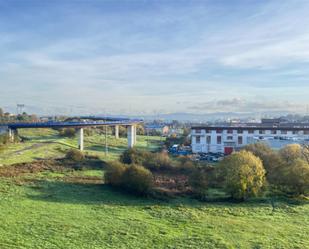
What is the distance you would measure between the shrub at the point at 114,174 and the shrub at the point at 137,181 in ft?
2.31

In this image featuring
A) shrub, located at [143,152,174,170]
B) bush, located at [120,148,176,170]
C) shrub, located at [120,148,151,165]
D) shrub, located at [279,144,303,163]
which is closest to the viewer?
shrub, located at [279,144,303,163]

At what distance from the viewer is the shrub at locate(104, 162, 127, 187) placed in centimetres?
4250

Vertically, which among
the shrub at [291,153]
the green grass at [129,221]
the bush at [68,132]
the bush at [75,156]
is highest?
the bush at [68,132]

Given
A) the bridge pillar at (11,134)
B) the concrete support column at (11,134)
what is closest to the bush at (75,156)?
the bridge pillar at (11,134)

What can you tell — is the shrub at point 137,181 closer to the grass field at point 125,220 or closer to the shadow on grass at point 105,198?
the shadow on grass at point 105,198

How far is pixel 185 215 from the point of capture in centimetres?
3297

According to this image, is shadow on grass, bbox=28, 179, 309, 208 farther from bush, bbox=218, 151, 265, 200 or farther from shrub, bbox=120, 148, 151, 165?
shrub, bbox=120, 148, 151, 165

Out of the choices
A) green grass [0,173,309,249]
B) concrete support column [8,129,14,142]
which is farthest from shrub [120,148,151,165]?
concrete support column [8,129,14,142]

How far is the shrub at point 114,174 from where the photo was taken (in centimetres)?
4250

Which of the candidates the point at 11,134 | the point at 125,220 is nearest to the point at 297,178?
the point at 125,220

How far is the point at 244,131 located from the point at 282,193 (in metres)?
49.9

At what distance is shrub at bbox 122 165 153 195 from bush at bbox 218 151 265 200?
29.8 feet

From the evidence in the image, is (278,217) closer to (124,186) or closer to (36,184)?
(124,186)

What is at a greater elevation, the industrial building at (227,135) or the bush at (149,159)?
the industrial building at (227,135)
